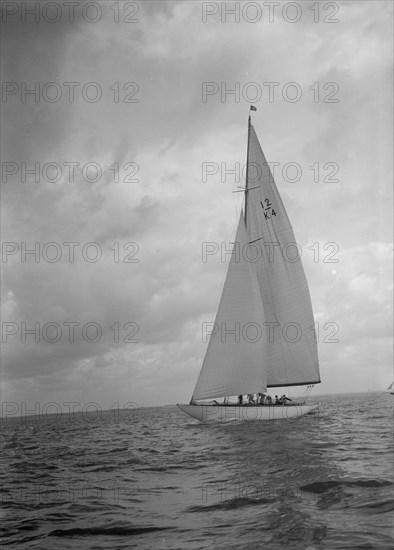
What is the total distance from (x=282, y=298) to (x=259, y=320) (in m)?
3.47

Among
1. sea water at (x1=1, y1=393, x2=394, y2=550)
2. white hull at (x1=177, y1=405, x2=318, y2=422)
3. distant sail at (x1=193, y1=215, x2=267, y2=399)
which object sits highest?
distant sail at (x1=193, y1=215, x2=267, y2=399)

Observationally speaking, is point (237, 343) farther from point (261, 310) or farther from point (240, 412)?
point (240, 412)

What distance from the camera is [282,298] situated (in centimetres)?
4238

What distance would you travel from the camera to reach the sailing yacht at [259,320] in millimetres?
38625

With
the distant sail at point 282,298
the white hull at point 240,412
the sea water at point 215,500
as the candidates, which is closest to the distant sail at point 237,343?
the white hull at point 240,412

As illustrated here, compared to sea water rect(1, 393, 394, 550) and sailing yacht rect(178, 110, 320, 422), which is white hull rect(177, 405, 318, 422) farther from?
sea water rect(1, 393, 394, 550)

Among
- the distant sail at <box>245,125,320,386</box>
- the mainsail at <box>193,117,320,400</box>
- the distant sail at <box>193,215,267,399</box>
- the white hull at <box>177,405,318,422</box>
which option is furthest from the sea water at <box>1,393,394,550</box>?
the distant sail at <box>245,125,320,386</box>

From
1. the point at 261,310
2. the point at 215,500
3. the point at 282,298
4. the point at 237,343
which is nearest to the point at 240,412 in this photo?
the point at 237,343

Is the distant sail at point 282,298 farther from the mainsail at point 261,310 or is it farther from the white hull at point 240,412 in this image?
the white hull at point 240,412

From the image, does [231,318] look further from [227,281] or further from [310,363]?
[310,363]

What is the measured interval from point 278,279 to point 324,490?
32.3 metres

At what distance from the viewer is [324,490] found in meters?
10.9

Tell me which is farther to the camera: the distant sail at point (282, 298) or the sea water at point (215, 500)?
the distant sail at point (282, 298)

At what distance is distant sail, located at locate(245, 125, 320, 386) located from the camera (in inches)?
1657
